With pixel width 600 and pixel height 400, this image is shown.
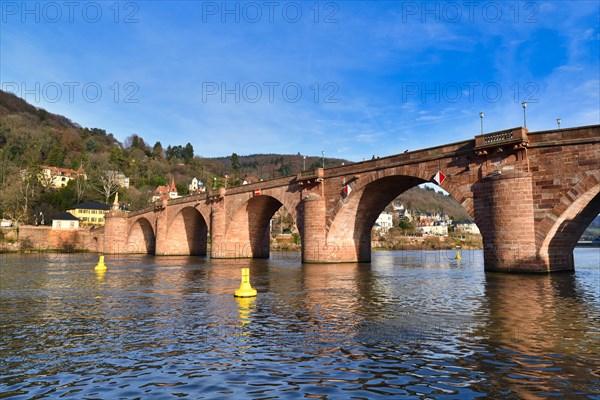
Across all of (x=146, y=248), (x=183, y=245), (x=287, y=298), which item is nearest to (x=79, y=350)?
(x=287, y=298)

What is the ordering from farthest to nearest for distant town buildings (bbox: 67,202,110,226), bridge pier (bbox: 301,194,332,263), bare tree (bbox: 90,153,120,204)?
bare tree (bbox: 90,153,120,204) < distant town buildings (bbox: 67,202,110,226) < bridge pier (bbox: 301,194,332,263)

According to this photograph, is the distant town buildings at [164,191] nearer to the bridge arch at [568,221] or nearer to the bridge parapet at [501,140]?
the bridge parapet at [501,140]

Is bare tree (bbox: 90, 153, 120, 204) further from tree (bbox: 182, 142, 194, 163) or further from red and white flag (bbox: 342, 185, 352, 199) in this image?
red and white flag (bbox: 342, 185, 352, 199)

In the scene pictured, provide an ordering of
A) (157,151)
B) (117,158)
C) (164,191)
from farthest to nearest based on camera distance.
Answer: (157,151)
(117,158)
(164,191)

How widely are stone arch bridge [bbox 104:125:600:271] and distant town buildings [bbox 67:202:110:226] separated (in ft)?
202

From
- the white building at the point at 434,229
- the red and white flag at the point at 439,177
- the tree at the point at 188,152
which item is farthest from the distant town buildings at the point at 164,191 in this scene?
the red and white flag at the point at 439,177

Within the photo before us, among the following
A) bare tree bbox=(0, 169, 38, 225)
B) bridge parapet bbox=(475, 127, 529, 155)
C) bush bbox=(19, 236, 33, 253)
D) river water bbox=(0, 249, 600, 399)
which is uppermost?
bare tree bbox=(0, 169, 38, 225)

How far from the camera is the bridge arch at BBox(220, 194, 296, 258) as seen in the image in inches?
2011

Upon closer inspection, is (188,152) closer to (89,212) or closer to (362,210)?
(89,212)

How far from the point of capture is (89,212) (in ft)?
331

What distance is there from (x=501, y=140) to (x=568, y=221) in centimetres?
565

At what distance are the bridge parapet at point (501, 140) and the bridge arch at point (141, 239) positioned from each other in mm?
65744

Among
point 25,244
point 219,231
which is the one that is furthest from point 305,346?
point 25,244

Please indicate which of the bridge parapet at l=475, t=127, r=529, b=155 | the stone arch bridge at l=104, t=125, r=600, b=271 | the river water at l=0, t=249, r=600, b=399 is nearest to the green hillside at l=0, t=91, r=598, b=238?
the stone arch bridge at l=104, t=125, r=600, b=271
